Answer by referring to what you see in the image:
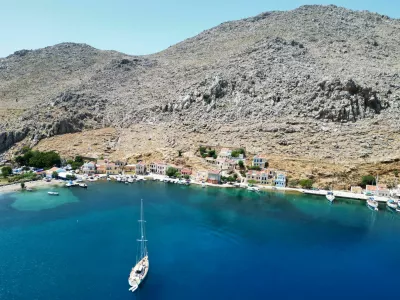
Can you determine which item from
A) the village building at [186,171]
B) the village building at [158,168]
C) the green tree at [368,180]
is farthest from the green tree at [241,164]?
the green tree at [368,180]

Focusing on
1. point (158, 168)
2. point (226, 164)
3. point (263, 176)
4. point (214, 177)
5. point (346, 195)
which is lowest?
point (346, 195)

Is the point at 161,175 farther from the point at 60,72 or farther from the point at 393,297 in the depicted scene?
the point at 60,72

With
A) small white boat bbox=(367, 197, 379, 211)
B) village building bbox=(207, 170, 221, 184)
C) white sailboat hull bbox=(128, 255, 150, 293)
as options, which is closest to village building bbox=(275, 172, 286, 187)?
village building bbox=(207, 170, 221, 184)

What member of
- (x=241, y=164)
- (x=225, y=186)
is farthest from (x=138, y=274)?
(x=241, y=164)

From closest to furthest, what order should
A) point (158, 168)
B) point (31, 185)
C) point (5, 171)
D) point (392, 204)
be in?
point (392, 204) < point (31, 185) < point (5, 171) < point (158, 168)

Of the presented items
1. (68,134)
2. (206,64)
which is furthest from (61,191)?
(206,64)

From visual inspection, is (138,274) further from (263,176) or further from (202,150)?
(202,150)

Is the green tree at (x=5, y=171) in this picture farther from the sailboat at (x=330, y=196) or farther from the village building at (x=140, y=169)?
the sailboat at (x=330, y=196)
